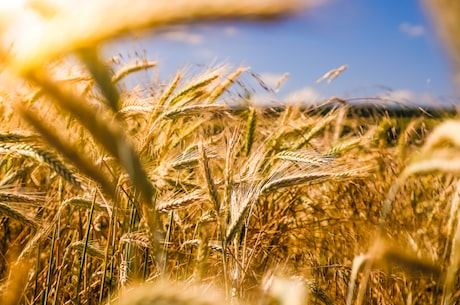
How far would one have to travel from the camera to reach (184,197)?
160 centimetres

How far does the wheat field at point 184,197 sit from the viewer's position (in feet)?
2.71

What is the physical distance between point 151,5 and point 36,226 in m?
1.24

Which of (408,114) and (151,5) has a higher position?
(408,114)

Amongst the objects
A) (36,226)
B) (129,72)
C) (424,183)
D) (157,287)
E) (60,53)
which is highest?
(129,72)

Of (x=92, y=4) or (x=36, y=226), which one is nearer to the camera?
(x=92, y=4)

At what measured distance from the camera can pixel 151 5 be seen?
2.47 ft

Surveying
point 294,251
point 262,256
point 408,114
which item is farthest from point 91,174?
point 408,114

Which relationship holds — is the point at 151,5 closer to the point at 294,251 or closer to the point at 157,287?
the point at 157,287

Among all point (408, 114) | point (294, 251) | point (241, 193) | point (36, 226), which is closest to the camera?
point (241, 193)

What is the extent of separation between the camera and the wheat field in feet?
2.71

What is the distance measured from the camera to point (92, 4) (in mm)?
780

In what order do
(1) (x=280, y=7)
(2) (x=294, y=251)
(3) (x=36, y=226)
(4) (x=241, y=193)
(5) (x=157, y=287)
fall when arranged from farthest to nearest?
(2) (x=294, y=251) → (3) (x=36, y=226) → (4) (x=241, y=193) → (5) (x=157, y=287) → (1) (x=280, y=7)

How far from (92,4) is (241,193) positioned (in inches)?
33.1

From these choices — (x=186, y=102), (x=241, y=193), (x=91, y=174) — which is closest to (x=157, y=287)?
(x=91, y=174)
